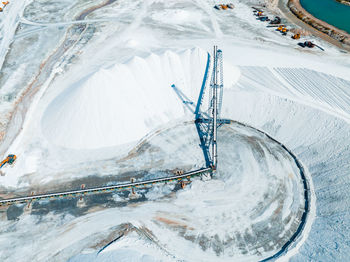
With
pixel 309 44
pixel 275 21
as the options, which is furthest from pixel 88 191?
pixel 275 21

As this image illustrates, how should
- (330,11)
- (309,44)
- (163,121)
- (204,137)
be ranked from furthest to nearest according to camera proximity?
(330,11), (309,44), (163,121), (204,137)

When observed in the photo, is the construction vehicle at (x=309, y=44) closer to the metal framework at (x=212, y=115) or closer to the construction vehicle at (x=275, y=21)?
the construction vehicle at (x=275, y=21)

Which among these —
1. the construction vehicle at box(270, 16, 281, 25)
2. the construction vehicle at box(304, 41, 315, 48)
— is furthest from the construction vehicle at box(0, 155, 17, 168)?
the construction vehicle at box(270, 16, 281, 25)

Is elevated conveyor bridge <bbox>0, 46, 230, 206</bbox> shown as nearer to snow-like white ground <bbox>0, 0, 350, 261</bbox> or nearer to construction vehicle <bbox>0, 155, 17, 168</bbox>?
snow-like white ground <bbox>0, 0, 350, 261</bbox>

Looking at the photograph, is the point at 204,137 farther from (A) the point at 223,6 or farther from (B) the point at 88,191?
(A) the point at 223,6

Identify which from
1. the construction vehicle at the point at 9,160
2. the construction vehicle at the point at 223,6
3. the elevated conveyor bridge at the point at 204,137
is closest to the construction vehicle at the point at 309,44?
the elevated conveyor bridge at the point at 204,137

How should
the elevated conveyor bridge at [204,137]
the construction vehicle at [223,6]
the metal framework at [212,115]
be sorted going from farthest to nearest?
the construction vehicle at [223,6] → the metal framework at [212,115] → the elevated conveyor bridge at [204,137]
